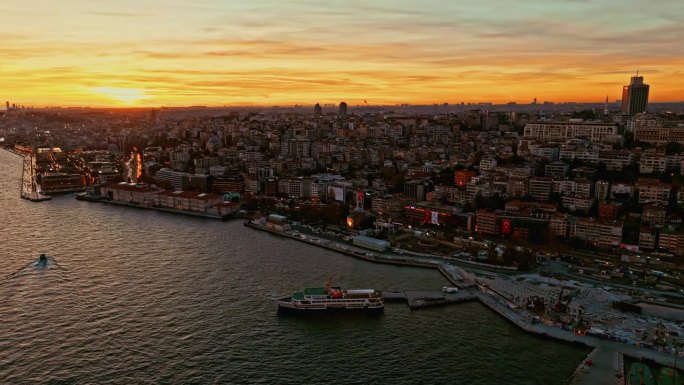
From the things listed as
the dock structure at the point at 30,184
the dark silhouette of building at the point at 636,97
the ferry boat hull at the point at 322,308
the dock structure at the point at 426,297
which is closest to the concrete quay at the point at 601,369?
the dock structure at the point at 426,297

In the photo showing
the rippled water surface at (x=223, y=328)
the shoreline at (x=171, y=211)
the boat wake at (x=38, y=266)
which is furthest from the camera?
the shoreline at (x=171, y=211)

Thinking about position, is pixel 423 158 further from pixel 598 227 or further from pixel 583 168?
pixel 598 227

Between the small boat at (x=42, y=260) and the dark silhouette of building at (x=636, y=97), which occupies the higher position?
the dark silhouette of building at (x=636, y=97)

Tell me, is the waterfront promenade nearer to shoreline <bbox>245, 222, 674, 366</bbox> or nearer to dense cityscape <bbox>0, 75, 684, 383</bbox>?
dense cityscape <bbox>0, 75, 684, 383</bbox>

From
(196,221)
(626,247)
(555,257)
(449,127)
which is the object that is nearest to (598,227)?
(626,247)

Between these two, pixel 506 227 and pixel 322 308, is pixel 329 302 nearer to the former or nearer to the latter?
pixel 322 308

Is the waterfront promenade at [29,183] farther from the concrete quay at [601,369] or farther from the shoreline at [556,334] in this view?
the concrete quay at [601,369]
